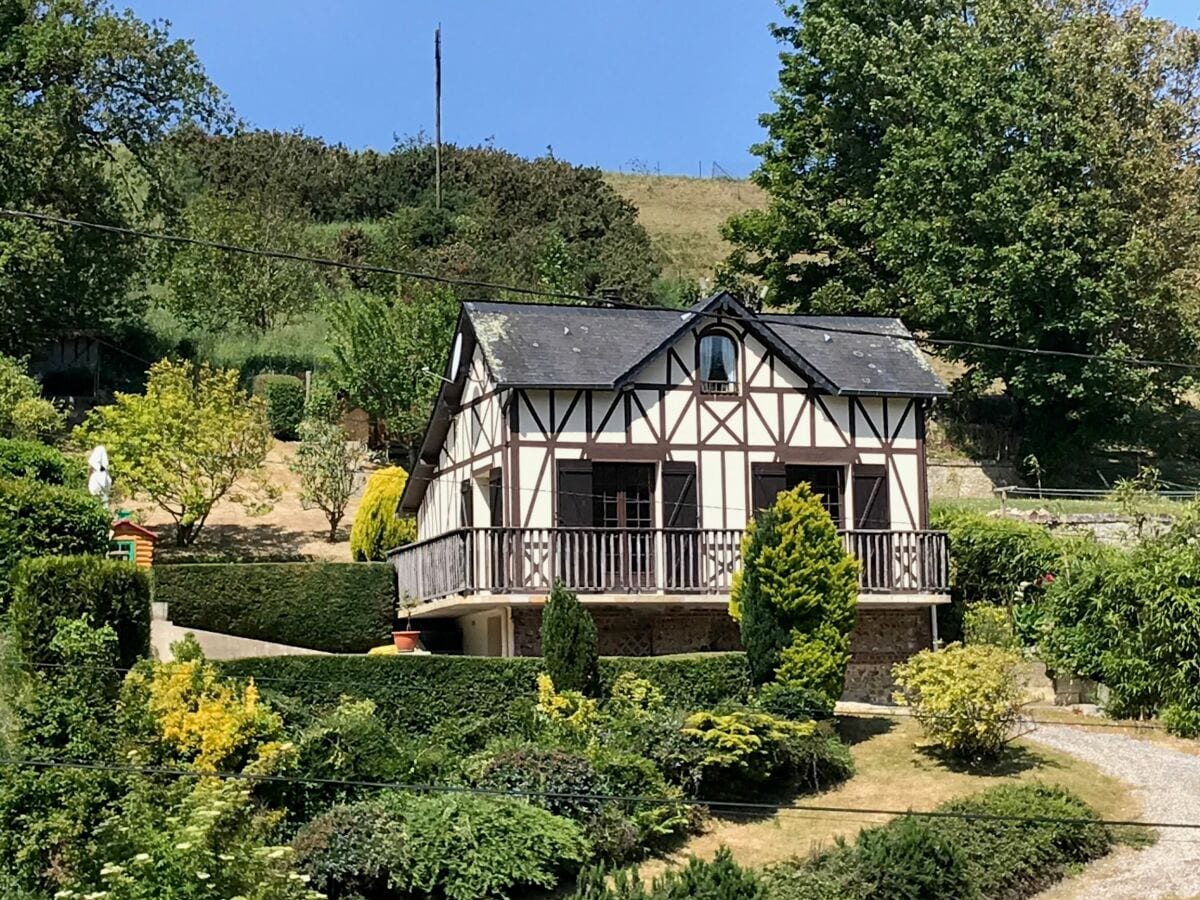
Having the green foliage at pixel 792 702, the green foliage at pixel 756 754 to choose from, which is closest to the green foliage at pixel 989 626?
the green foliage at pixel 792 702

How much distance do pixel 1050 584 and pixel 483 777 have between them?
11.7 metres

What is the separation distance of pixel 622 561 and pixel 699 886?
31.7 ft

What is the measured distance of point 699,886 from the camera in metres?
15.6

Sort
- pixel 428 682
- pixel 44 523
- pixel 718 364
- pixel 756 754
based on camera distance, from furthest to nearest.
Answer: pixel 718 364
pixel 44 523
pixel 428 682
pixel 756 754

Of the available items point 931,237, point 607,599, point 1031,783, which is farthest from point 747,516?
point 931,237

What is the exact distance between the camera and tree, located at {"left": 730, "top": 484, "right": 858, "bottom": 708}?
22.4 meters

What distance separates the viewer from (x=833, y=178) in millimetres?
42750

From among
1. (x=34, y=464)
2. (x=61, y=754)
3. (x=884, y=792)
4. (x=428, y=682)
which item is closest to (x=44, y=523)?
(x=34, y=464)

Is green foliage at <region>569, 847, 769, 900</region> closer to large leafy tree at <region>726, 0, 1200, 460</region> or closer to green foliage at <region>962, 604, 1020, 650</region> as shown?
green foliage at <region>962, 604, 1020, 650</region>

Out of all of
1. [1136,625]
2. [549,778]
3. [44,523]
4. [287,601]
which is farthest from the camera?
[287,601]

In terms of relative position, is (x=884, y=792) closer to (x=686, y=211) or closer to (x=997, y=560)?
(x=997, y=560)

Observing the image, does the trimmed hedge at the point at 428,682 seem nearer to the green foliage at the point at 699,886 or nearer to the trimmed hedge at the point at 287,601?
the trimmed hedge at the point at 287,601

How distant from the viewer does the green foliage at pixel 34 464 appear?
25203 millimetres

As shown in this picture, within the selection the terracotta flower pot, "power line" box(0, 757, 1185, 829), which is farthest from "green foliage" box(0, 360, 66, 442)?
"power line" box(0, 757, 1185, 829)
